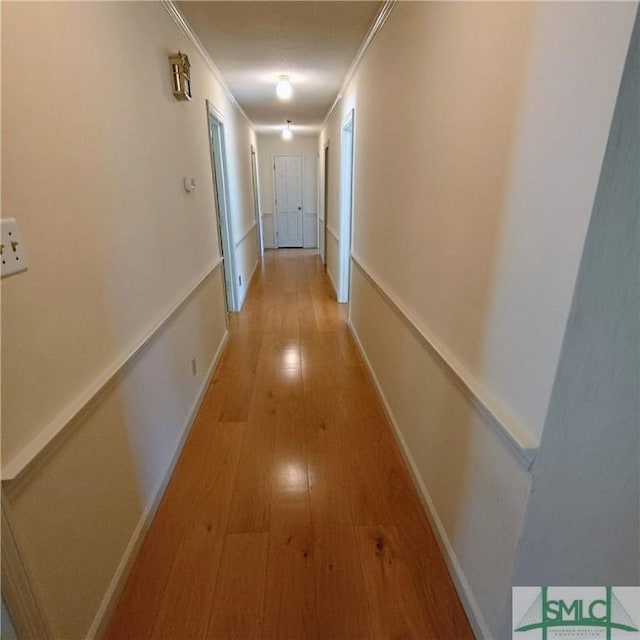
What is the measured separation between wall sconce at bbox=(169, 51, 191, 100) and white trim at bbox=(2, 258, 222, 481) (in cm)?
134

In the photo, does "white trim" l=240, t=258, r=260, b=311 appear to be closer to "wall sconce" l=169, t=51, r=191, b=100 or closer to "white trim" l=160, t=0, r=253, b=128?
"white trim" l=160, t=0, r=253, b=128

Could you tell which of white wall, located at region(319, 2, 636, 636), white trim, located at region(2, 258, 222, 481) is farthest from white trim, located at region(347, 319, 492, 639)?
white trim, located at region(2, 258, 222, 481)

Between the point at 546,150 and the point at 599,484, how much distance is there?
807 millimetres

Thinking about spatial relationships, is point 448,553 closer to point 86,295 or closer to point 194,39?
point 86,295

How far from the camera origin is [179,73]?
2.05m

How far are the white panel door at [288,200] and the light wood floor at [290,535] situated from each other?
628cm

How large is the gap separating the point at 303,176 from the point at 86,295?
7545 mm

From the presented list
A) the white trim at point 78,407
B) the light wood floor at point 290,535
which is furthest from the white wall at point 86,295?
the light wood floor at point 290,535

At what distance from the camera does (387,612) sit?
1.26 m

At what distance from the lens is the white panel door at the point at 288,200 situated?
7.93 m

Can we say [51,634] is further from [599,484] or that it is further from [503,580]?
[599,484]

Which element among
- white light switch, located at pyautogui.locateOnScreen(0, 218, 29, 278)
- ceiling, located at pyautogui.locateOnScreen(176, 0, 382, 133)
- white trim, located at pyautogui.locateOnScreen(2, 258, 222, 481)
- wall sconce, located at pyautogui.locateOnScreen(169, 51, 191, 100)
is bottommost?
white trim, located at pyautogui.locateOnScreen(2, 258, 222, 481)

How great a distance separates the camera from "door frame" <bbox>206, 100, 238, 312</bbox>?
3270 millimetres

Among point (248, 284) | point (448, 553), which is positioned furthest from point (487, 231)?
point (248, 284)
